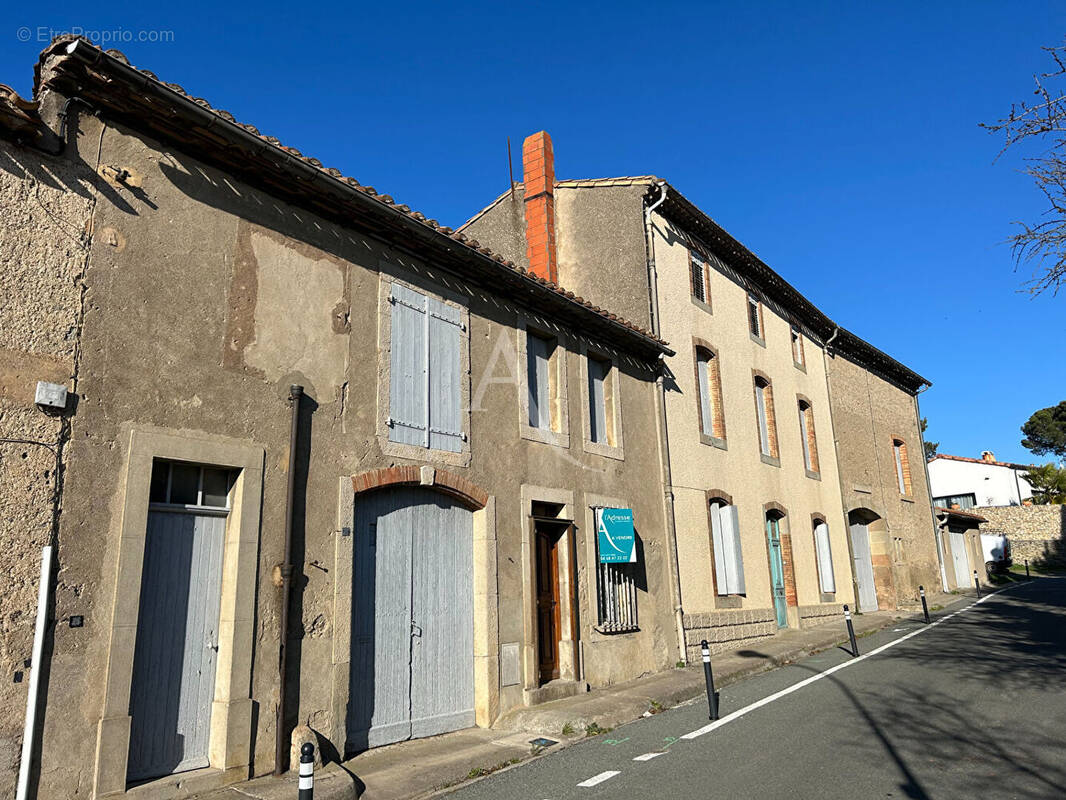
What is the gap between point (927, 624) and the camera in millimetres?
16016

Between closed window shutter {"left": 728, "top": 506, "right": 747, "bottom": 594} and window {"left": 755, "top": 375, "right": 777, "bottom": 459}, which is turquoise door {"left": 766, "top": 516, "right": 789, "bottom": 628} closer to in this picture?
window {"left": 755, "top": 375, "right": 777, "bottom": 459}

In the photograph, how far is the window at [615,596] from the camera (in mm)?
10570

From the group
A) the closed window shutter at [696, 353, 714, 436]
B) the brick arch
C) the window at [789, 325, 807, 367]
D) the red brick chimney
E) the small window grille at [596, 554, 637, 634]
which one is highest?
the red brick chimney

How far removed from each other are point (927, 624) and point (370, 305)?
1439 centimetres

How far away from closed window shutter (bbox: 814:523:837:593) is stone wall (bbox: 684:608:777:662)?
3.60 metres

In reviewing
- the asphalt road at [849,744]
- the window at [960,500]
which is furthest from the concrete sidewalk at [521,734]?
the window at [960,500]

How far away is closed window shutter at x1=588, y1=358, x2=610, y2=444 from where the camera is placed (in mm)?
11477

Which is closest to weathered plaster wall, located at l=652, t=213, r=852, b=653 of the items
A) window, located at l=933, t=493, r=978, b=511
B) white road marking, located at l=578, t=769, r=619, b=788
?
white road marking, located at l=578, t=769, r=619, b=788

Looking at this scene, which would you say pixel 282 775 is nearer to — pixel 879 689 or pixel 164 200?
pixel 164 200

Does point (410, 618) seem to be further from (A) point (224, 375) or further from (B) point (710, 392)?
(B) point (710, 392)

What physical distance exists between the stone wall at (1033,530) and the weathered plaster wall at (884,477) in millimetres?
21528

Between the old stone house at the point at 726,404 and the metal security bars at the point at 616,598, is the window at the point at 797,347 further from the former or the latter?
the metal security bars at the point at 616,598

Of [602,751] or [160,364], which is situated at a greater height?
[160,364]

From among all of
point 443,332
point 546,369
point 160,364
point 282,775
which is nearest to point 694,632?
point 546,369
